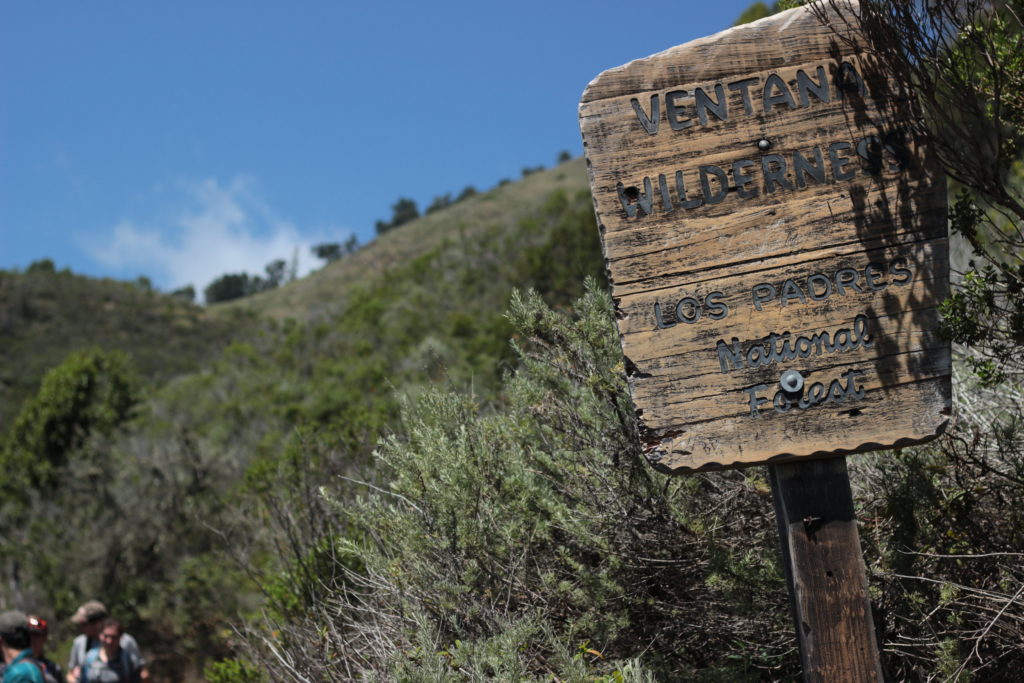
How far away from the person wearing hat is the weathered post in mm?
3553

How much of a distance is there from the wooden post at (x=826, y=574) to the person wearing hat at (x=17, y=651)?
380 centimetres

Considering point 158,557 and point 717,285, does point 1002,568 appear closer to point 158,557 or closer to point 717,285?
point 717,285

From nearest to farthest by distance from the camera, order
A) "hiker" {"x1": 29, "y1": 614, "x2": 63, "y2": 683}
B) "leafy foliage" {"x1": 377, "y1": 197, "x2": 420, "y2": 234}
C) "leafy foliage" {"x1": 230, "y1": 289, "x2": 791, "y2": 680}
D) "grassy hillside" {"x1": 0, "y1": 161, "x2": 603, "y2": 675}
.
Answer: "leafy foliage" {"x1": 230, "y1": 289, "x2": 791, "y2": 680} → "hiker" {"x1": 29, "y1": 614, "x2": 63, "y2": 683} → "grassy hillside" {"x1": 0, "y1": 161, "x2": 603, "y2": 675} → "leafy foliage" {"x1": 377, "y1": 197, "x2": 420, "y2": 234}

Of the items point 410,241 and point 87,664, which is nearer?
point 87,664

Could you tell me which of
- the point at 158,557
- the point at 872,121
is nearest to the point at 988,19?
the point at 872,121

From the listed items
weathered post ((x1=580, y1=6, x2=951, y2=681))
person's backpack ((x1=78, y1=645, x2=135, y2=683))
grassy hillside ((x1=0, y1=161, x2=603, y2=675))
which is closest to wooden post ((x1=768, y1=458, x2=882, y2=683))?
weathered post ((x1=580, y1=6, x2=951, y2=681))

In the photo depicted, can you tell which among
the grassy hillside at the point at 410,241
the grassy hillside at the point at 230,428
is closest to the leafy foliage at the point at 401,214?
the grassy hillside at the point at 410,241

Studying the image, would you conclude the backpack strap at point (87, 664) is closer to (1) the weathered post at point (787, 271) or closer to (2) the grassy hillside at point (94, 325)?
(1) the weathered post at point (787, 271)

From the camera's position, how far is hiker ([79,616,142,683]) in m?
5.71

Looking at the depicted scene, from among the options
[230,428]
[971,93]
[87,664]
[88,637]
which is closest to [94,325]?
[230,428]

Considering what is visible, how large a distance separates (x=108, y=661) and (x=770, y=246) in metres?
5.08

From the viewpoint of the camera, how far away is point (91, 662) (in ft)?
18.9

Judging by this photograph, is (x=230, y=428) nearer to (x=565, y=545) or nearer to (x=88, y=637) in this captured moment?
(x=88, y=637)

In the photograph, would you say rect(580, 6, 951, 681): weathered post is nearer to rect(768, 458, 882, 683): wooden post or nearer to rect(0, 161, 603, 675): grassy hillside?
rect(768, 458, 882, 683): wooden post
